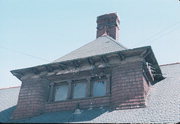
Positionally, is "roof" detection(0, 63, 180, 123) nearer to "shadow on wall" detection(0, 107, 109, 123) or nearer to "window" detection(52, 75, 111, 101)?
"shadow on wall" detection(0, 107, 109, 123)

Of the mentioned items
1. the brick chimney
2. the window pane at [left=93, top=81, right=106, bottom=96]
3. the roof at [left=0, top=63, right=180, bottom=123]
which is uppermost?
the brick chimney

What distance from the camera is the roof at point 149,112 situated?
28.8ft

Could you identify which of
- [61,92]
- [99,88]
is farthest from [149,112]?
[61,92]

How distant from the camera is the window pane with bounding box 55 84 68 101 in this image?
460 inches

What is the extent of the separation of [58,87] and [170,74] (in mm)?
4821

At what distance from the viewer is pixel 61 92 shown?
11.9 m

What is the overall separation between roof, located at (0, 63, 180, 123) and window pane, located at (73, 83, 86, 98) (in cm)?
93

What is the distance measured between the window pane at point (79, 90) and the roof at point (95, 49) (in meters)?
1.23

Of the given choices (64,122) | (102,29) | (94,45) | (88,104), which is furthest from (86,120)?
(102,29)

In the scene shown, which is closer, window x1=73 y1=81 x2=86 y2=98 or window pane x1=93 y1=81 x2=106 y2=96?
window pane x1=93 y1=81 x2=106 y2=96

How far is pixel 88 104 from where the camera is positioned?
35.6 feet

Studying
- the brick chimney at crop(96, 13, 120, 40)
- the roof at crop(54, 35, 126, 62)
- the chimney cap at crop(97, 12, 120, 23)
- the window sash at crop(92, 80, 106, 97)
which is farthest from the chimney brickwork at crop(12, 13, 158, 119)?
the chimney cap at crop(97, 12, 120, 23)

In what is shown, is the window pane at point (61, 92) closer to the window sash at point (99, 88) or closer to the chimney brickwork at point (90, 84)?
the chimney brickwork at point (90, 84)

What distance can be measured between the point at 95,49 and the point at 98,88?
7.36 feet
